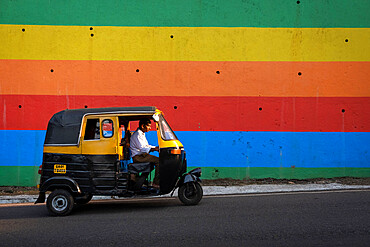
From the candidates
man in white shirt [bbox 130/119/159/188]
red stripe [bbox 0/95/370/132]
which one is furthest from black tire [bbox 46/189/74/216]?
red stripe [bbox 0/95/370/132]

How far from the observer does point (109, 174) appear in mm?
7934

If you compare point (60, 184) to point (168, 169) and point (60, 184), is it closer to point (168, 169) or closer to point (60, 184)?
point (60, 184)

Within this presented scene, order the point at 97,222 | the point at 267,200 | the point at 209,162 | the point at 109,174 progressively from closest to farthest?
the point at 97,222 < the point at 109,174 < the point at 267,200 < the point at 209,162

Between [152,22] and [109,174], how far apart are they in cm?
604

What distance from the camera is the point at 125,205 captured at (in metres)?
8.83

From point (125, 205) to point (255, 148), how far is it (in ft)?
15.9

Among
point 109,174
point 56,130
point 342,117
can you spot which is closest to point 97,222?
point 109,174

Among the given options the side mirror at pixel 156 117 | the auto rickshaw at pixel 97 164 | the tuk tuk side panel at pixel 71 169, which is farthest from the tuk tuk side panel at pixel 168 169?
the tuk tuk side panel at pixel 71 169

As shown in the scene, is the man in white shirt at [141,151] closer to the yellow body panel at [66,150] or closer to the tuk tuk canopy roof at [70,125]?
the tuk tuk canopy roof at [70,125]

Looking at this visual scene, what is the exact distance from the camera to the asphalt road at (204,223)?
5.60 meters

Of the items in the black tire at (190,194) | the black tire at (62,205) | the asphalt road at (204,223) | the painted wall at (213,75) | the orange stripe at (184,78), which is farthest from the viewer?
the orange stripe at (184,78)

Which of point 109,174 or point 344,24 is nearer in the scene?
point 109,174

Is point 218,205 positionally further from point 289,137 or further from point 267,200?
point 289,137

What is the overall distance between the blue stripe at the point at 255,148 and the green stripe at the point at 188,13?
330cm
